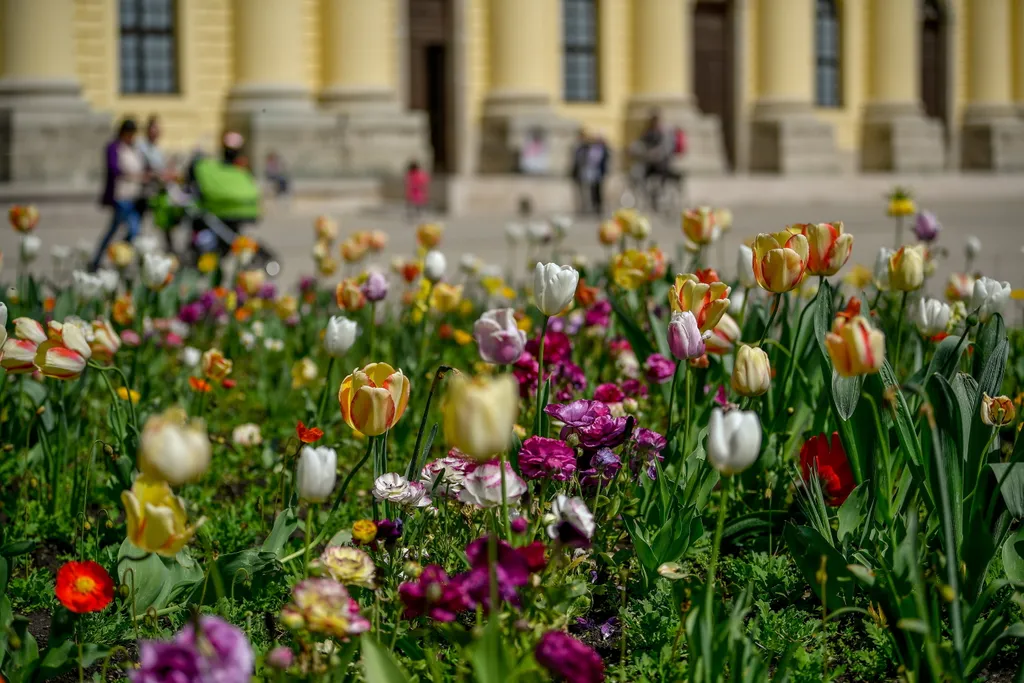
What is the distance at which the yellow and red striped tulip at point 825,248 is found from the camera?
10.7 feet

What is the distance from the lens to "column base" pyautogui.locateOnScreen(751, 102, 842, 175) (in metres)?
29.0

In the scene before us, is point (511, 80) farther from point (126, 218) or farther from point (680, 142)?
point (126, 218)

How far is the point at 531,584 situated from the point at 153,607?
2.66 feet

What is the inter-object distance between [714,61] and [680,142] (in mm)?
6639

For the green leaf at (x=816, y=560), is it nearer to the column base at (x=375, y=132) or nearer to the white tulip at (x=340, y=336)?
the white tulip at (x=340, y=336)

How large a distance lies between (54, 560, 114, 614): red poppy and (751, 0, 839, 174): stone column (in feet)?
89.5

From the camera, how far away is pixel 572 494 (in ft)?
Result: 11.1

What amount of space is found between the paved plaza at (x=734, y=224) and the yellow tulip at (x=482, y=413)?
8306mm

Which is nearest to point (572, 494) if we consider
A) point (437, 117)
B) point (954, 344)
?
point (954, 344)

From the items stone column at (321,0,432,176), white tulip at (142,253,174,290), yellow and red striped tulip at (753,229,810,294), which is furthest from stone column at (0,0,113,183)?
yellow and red striped tulip at (753,229,810,294)

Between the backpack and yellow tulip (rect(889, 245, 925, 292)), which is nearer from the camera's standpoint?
yellow tulip (rect(889, 245, 925, 292))

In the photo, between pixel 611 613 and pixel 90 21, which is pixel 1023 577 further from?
pixel 90 21

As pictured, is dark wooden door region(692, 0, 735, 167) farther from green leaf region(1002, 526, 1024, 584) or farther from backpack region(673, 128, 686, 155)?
green leaf region(1002, 526, 1024, 584)

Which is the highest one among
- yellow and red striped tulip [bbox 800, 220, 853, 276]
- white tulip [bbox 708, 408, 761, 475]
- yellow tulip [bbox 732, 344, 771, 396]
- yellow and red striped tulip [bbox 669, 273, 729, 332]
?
yellow and red striped tulip [bbox 800, 220, 853, 276]
